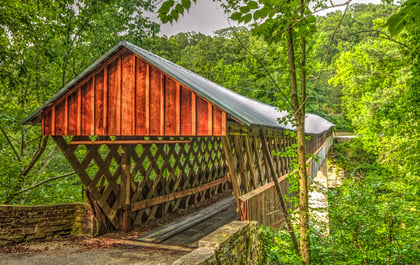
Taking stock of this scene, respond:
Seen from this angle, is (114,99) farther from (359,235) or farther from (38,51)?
(359,235)

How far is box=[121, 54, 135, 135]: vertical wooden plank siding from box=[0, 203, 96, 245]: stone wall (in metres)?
2.44

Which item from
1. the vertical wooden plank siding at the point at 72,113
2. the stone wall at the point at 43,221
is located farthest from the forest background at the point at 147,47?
the stone wall at the point at 43,221

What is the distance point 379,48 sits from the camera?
17.9m

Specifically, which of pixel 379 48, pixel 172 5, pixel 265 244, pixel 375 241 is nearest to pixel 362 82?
pixel 379 48

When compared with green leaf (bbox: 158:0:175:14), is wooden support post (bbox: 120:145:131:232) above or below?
below

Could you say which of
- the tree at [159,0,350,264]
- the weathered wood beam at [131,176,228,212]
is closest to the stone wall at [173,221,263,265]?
the tree at [159,0,350,264]

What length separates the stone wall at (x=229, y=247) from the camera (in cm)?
336

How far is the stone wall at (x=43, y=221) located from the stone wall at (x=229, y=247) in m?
3.66

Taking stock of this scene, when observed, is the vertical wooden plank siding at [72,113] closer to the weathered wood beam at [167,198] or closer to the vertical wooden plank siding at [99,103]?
the vertical wooden plank siding at [99,103]

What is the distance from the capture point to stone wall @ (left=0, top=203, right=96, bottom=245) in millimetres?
5636

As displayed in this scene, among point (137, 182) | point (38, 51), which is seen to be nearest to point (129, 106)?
point (137, 182)

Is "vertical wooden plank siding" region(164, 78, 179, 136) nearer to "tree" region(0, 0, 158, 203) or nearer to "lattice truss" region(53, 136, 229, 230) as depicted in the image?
"tree" region(0, 0, 158, 203)

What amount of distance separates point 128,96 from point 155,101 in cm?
63

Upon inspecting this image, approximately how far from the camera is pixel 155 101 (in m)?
5.22
